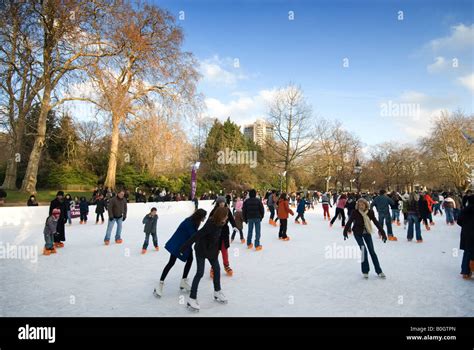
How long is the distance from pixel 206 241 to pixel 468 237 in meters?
4.41

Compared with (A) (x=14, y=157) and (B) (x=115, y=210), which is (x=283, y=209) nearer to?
(B) (x=115, y=210)

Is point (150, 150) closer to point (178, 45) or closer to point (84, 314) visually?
point (178, 45)

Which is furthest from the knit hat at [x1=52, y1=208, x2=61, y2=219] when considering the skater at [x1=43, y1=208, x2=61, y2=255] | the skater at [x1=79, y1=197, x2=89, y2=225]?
the skater at [x1=79, y1=197, x2=89, y2=225]

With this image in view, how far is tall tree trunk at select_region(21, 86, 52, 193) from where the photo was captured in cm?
1859

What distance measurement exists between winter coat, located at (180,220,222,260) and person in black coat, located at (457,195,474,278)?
425cm

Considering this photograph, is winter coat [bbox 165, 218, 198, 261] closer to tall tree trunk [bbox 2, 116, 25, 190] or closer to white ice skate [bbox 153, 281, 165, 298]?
white ice skate [bbox 153, 281, 165, 298]

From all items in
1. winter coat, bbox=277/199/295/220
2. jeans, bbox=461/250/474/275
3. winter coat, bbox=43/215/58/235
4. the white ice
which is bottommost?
the white ice

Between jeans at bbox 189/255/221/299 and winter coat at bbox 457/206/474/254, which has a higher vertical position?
winter coat at bbox 457/206/474/254

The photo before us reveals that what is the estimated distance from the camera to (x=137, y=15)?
21625 millimetres

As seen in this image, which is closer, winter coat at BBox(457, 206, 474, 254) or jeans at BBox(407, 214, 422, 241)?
winter coat at BBox(457, 206, 474, 254)

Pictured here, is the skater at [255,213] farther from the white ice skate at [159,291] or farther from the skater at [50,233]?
the skater at [50,233]

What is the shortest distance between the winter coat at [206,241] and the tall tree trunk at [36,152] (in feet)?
61.9
